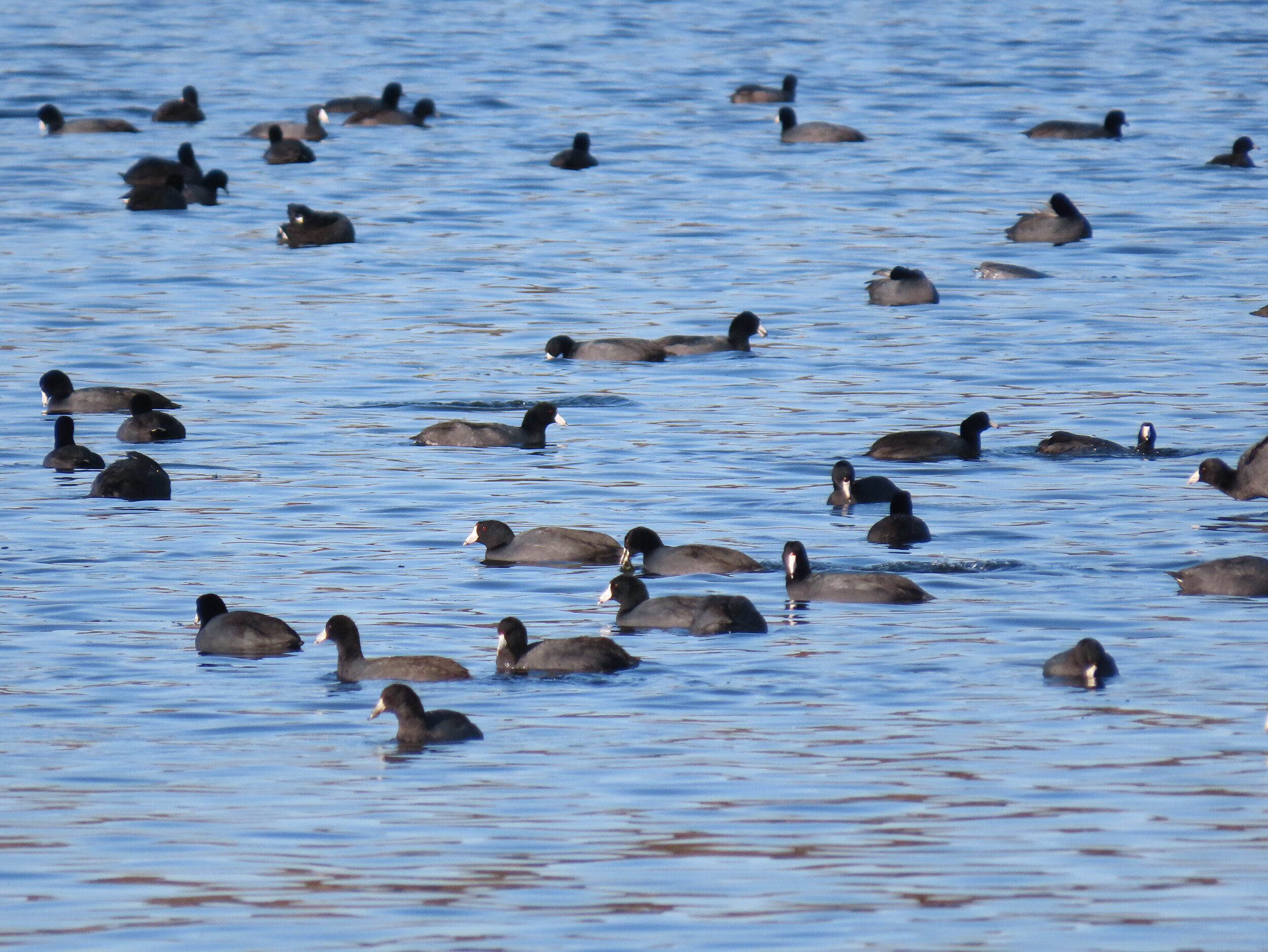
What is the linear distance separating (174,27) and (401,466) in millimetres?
53943

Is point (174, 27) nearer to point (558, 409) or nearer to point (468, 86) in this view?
point (468, 86)

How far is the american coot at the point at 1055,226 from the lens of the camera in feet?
125

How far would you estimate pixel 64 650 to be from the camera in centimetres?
1659

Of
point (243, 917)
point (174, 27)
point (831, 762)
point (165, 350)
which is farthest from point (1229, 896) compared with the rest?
point (174, 27)

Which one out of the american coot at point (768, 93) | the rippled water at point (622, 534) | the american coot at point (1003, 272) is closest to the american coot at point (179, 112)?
the rippled water at point (622, 534)

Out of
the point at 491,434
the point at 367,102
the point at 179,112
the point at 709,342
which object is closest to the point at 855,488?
the point at 491,434

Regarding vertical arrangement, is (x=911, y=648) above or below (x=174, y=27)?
below

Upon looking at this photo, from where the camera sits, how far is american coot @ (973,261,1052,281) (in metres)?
35.4

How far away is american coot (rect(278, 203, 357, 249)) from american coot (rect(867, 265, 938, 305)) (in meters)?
9.47

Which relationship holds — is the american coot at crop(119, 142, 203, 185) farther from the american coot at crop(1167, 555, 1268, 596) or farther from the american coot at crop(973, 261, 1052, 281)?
the american coot at crop(1167, 555, 1268, 596)

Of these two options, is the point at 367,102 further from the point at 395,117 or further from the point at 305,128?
the point at 305,128

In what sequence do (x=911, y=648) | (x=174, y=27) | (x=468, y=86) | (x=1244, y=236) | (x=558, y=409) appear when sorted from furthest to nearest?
1. (x=174, y=27)
2. (x=468, y=86)
3. (x=1244, y=236)
4. (x=558, y=409)
5. (x=911, y=648)

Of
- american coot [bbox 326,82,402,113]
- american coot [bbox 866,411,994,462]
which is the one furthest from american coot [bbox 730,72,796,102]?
american coot [bbox 866,411,994,462]

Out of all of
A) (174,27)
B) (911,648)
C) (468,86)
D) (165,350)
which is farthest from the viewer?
(174,27)
